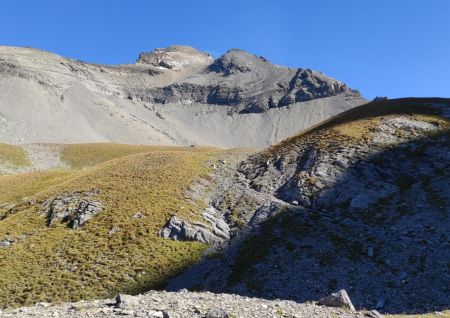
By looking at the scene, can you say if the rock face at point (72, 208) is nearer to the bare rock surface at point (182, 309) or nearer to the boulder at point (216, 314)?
the bare rock surface at point (182, 309)

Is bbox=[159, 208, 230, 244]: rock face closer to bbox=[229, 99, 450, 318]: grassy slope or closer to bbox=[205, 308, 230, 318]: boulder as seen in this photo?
bbox=[229, 99, 450, 318]: grassy slope

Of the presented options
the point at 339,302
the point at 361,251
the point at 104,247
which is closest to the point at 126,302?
the point at 339,302

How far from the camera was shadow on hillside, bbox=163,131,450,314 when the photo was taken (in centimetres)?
2578

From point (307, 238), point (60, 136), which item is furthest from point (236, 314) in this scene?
point (60, 136)

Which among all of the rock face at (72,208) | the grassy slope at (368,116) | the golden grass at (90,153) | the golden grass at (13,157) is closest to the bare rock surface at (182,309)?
the rock face at (72,208)

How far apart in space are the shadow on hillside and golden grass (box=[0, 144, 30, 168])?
7678 cm

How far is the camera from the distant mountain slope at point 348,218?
2675 cm

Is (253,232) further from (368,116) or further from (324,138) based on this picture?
(368,116)

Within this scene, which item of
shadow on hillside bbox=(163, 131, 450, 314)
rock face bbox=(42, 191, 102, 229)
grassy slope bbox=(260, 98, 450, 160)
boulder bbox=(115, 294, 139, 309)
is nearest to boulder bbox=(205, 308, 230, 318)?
boulder bbox=(115, 294, 139, 309)

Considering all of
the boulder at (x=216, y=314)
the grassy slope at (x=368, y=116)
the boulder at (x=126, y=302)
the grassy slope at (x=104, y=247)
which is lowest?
the grassy slope at (x=104, y=247)

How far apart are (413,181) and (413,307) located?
19.3 metres

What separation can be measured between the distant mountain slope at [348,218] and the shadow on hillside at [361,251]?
0.08m

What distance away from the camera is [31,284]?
28.7 meters

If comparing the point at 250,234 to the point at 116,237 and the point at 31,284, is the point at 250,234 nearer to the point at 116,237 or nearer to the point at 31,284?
the point at 116,237
